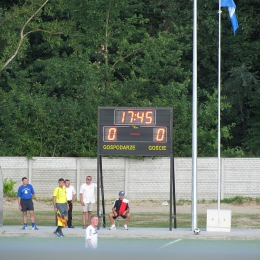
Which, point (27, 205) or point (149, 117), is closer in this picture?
point (149, 117)

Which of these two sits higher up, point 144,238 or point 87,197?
point 87,197

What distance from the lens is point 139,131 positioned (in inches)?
1006

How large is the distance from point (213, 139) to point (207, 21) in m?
7.61

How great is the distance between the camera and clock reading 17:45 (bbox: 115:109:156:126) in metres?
25.5

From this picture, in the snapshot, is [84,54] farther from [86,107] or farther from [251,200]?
[251,200]

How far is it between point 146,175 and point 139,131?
12470 mm

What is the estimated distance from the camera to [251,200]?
3772 centimetres

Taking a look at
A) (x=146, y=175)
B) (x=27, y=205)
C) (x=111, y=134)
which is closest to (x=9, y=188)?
(x=146, y=175)

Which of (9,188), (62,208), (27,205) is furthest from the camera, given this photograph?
(9,188)

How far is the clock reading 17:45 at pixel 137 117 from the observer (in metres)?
25.5

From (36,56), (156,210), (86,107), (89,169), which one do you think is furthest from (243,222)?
(36,56)

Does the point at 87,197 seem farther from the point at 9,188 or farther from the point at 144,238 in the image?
the point at 9,188

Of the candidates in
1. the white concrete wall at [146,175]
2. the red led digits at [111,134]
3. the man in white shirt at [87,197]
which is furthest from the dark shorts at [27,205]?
the white concrete wall at [146,175]

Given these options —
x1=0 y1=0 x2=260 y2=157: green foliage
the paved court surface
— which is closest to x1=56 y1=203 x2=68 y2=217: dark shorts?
the paved court surface
